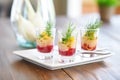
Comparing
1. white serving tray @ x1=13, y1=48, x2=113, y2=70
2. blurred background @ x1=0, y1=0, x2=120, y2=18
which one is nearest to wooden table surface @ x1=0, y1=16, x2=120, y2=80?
white serving tray @ x1=13, y1=48, x2=113, y2=70

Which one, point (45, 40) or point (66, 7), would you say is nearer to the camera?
point (45, 40)

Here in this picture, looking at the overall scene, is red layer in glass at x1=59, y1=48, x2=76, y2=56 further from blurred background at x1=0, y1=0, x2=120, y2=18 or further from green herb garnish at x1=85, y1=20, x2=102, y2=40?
blurred background at x1=0, y1=0, x2=120, y2=18

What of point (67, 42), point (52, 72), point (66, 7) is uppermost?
point (66, 7)

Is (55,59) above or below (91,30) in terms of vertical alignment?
below

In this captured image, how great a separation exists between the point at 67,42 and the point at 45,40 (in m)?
0.10

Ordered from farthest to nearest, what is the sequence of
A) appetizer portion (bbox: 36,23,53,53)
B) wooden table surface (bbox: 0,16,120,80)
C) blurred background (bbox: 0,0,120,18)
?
blurred background (bbox: 0,0,120,18)
appetizer portion (bbox: 36,23,53,53)
wooden table surface (bbox: 0,16,120,80)

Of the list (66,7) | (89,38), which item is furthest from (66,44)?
(66,7)

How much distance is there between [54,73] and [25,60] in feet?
0.59

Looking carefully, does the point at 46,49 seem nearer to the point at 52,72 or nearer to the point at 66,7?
the point at 52,72

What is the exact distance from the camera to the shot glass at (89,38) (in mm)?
952

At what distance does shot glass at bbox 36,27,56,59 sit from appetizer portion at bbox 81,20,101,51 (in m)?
0.13

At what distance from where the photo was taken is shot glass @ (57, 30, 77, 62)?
90 centimetres

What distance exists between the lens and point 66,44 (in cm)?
91

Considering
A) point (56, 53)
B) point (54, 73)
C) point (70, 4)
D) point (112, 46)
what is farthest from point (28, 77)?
point (70, 4)
